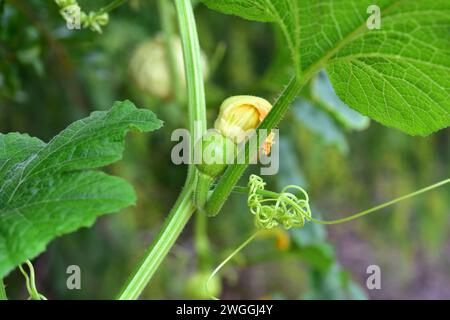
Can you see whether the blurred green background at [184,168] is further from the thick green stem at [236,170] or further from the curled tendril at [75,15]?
the thick green stem at [236,170]

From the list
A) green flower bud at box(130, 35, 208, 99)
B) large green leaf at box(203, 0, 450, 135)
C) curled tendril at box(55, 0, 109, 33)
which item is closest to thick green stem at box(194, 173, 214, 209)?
large green leaf at box(203, 0, 450, 135)

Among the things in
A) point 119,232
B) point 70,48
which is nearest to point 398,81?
point 70,48

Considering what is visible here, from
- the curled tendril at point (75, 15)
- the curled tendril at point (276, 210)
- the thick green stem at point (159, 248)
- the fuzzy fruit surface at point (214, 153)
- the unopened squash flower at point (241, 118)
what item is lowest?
the thick green stem at point (159, 248)

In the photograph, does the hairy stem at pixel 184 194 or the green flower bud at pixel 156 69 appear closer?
the hairy stem at pixel 184 194

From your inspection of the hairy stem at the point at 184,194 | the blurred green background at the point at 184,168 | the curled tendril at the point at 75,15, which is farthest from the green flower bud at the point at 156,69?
the hairy stem at the point at 184,194

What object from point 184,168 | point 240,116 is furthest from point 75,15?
point 184,168
